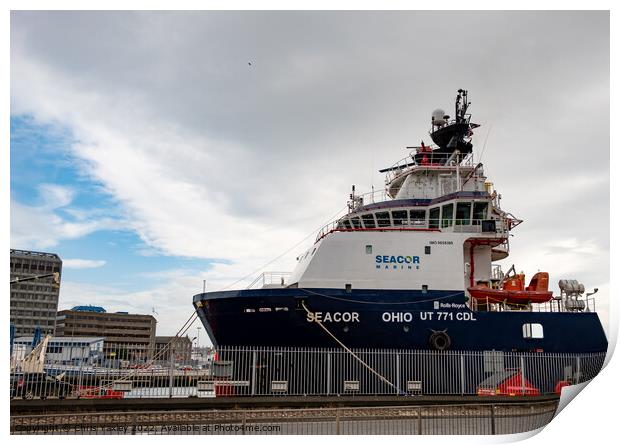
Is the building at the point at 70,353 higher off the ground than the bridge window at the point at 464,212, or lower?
lower

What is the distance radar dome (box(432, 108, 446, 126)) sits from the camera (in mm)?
21984

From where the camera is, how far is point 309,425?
10.2 metres

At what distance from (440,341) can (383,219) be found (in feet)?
16.0

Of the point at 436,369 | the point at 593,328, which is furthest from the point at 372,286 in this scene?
the point at 593,328

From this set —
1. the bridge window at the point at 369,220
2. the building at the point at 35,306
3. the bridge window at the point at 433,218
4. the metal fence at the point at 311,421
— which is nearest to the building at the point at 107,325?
the building at the point at 35,306

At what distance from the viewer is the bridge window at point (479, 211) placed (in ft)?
55.8

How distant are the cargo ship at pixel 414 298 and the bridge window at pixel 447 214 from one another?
34 millimetres

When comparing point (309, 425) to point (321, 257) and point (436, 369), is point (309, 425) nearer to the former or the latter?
point (436, 369)

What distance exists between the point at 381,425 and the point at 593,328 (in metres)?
9.32

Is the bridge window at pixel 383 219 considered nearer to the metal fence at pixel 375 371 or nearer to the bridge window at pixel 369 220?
the bridge window at pixel 369 220

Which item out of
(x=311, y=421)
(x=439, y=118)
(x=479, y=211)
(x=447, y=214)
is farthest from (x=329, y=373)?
(x=439, y=118)

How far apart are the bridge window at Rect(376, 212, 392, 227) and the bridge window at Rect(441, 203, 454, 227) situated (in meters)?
1.81

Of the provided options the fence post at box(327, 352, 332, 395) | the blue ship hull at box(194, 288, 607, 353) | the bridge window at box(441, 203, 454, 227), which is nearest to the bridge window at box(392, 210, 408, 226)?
the bridge window at box(441, 203, 454, 227)
